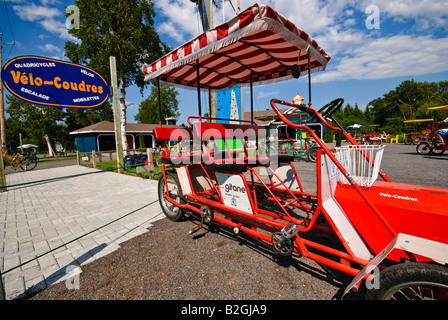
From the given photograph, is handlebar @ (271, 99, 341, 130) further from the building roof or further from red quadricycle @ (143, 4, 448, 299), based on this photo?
the building roof

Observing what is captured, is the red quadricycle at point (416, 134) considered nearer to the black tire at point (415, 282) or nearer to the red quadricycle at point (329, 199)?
the red quadricycle at point (329, 199)

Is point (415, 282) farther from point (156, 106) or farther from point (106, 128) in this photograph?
point (156, 106)

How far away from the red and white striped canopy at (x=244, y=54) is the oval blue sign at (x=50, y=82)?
203 cm

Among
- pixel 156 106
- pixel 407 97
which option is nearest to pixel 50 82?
pixel 156 106

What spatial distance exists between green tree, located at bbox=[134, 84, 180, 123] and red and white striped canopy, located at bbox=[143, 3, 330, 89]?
110 feet

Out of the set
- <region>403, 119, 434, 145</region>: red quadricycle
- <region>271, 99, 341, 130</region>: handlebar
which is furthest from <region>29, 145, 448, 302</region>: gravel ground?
<region>403, 119, 434, 145</region>: red quadricycle

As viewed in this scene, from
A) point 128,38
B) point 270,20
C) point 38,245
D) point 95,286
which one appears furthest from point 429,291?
point 128,38

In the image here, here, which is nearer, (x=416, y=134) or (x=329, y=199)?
(x=329, y=199)

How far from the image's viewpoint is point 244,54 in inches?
131

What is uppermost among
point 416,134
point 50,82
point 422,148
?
point 50,82

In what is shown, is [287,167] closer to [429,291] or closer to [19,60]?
[429,291]

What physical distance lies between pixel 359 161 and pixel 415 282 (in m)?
0.97

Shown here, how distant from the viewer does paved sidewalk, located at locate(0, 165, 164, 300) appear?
2.26 metres
